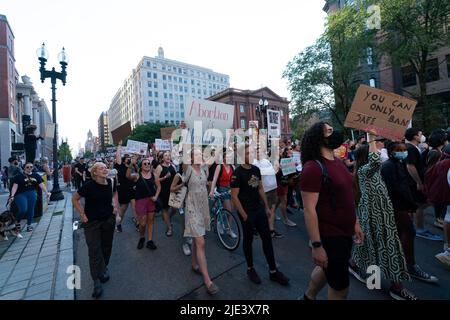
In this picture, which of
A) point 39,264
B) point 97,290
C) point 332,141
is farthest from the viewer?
point 39,264

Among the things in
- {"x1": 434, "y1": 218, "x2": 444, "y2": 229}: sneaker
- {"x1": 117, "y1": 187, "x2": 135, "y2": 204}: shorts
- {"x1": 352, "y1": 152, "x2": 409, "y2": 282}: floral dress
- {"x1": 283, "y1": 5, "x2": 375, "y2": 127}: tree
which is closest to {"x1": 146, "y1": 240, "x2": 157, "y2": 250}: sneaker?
{"x1": 117, "y1": 187, "x2": 135, "y2": 204}: shorts

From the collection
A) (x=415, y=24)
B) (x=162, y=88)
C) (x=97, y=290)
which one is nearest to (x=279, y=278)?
(x=97, y=290)

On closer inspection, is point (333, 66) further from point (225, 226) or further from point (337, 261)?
point (337, 261)

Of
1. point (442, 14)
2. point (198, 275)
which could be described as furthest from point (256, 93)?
point (198, 275)

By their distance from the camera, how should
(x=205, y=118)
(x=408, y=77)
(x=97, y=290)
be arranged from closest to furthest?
(x=97, y=290), (x=205, y=118), (x=408, y=77)

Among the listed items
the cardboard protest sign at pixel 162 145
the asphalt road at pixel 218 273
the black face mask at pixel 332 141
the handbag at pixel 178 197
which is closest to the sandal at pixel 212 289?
the asphalt road at pixel 218 273

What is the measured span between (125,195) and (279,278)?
14.8ft

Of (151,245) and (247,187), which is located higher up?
(247,187)

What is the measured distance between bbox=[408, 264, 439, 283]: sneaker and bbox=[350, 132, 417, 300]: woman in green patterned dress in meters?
0.53

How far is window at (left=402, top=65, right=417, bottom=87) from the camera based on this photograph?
26.1 metres

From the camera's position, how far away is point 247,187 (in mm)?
3775

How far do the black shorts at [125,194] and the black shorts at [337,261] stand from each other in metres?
5.38

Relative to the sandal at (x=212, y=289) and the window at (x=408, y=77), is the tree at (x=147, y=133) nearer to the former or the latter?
the window at (x=408, y=77)
